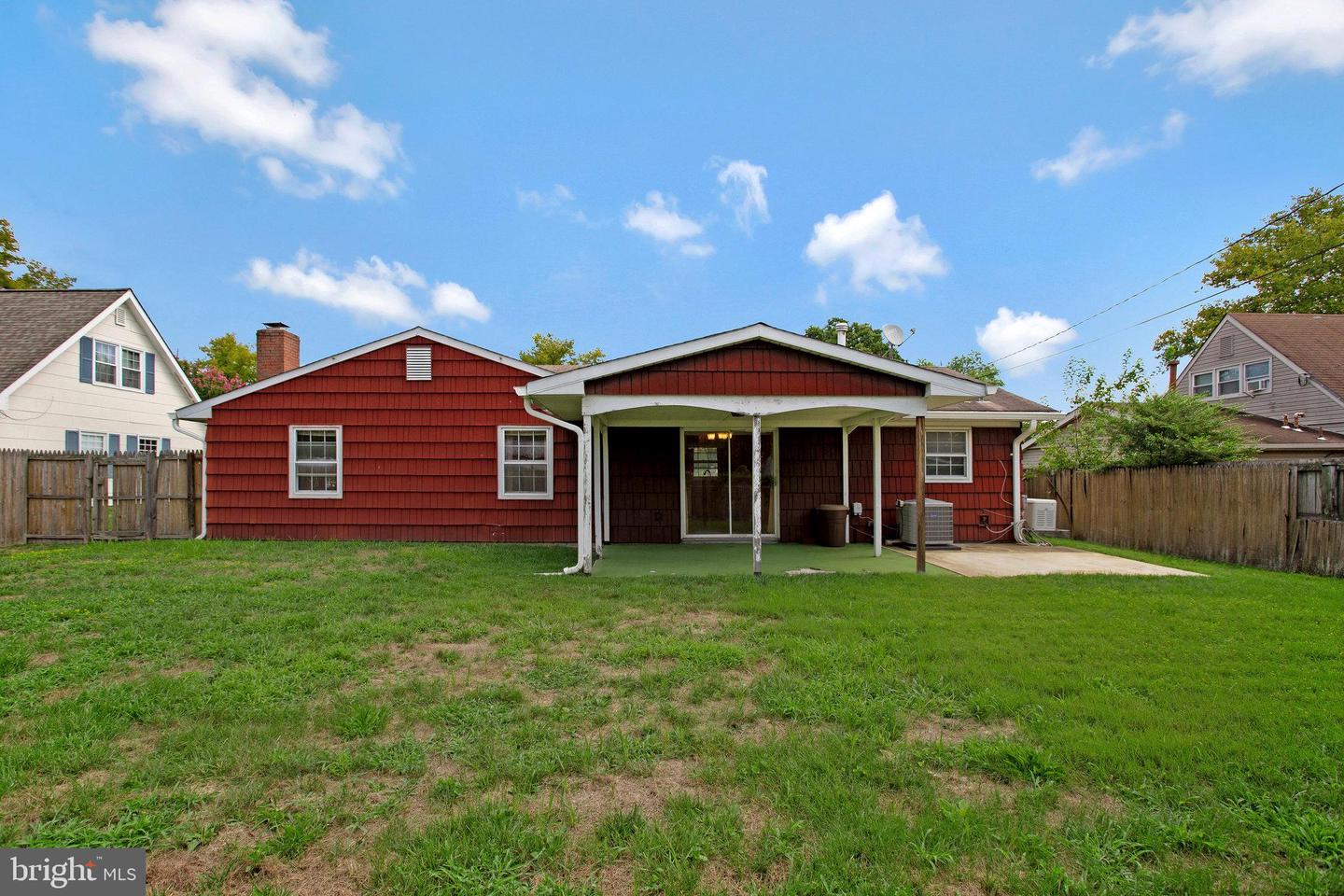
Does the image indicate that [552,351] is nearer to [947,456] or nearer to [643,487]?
[643,487]

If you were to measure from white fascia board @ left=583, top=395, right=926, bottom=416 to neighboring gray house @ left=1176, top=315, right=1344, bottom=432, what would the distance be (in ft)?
53.4

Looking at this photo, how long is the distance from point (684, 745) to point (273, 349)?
43.5 ft

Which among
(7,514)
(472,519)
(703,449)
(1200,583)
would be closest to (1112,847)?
(1200,583)

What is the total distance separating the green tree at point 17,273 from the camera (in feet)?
71.1

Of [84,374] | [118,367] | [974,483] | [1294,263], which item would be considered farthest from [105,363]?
[1294,263]

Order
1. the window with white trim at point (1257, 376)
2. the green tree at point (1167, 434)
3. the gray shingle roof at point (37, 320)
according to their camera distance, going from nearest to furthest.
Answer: the green tree at point (1167, 434) → the gray shingle roof at point (37, 320) → the window with white trim at point (1257, 376)

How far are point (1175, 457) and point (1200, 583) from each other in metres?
4.55

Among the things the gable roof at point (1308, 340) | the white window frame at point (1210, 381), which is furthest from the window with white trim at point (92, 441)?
the white window frame at point (1210, 381)

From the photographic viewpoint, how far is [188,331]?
31344mm

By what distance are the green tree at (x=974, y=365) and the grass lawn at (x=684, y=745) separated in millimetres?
32083

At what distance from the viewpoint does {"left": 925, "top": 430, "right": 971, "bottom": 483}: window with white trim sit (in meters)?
12.1

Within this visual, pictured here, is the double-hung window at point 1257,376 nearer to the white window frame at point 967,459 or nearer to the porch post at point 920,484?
the white window frame at point 967,459

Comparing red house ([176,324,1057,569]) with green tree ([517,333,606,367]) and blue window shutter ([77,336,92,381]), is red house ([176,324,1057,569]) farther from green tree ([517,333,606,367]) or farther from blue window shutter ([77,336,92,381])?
green tree ([517,333,606,367])

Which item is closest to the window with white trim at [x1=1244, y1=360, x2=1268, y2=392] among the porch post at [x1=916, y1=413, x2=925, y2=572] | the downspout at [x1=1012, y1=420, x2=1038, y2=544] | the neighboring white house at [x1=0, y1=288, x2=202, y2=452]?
the downspout at [x1=1012, y1=420, x2=1038, y2=544]
